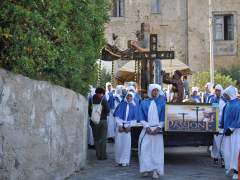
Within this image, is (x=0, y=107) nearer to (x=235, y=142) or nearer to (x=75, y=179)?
(x=75, y=179)

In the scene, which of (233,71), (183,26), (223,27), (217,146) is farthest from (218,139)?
(223,27)

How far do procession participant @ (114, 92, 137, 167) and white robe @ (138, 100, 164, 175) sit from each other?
5.60 feet

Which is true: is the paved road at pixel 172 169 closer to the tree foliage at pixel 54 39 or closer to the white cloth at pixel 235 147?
the white cloth at pixel 235 147

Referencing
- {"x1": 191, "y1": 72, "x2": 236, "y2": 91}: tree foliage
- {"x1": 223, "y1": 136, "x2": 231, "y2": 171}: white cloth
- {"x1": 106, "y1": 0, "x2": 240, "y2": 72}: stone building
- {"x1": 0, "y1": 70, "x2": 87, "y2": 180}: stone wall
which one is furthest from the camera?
{"x1": 106, "y1": 0, "x2": 240, "y2": 72}: stone building

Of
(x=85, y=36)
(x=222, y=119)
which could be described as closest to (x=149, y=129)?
(x=222, y=119)

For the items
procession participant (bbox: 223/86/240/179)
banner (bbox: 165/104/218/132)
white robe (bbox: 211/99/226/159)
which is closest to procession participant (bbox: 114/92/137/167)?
banner (bbox: 165/104/218/132)

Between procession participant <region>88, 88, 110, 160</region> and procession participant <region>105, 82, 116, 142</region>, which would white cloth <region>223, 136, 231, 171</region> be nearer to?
procession participant <region>88, 88, 110, 160</region>

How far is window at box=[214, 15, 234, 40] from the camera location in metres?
40.4

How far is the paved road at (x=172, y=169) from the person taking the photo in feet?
38.3

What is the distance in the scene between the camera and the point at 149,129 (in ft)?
38.8

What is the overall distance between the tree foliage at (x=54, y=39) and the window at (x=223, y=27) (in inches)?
1077

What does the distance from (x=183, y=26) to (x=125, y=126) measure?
26922 mm

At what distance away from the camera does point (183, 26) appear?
3994 centimetres

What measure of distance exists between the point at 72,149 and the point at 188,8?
2958cm
